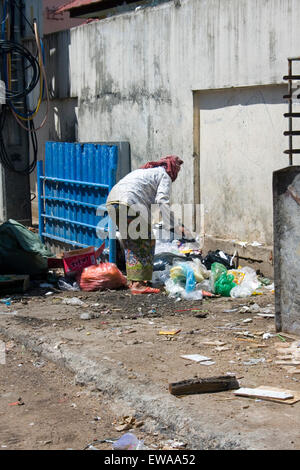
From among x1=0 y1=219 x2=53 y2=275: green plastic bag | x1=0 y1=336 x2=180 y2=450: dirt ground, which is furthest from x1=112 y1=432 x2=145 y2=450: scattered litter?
x1=0 y1=219 x2=53 y2=275: green plastic bag

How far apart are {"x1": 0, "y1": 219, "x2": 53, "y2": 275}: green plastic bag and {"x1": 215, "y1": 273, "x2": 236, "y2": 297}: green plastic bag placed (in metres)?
2.28

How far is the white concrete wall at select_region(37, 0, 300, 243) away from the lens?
8.27 meters

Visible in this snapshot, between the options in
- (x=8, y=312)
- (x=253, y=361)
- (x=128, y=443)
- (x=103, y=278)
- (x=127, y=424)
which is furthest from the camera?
(x=103, y=278)

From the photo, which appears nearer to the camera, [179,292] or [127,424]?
[127,424]

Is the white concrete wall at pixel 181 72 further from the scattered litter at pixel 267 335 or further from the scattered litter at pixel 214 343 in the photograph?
the scattered litter at pixel 214 343

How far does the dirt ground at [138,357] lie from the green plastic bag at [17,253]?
28.2 inches

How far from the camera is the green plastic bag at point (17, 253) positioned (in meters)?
8.74

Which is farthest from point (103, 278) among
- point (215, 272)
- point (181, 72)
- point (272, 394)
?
point (272, 394)

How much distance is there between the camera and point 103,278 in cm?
834

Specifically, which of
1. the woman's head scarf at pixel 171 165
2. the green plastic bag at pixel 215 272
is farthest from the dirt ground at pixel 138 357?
the woman's head scarf at pixel 171 165

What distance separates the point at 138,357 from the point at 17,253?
3.61 meters

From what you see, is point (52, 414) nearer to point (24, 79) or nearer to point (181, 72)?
point (181, 72)

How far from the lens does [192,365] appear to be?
5.34 metres
